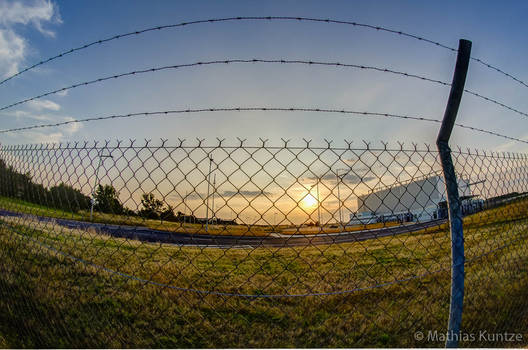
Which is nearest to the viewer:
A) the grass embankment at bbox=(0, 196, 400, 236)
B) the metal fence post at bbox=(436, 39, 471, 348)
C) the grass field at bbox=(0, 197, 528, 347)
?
the metal fence post at bbox=(436, 39, 471, 348)

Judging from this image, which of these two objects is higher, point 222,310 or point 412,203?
A: point 412,203

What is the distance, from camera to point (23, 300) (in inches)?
106

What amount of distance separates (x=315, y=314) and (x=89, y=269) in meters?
3.32

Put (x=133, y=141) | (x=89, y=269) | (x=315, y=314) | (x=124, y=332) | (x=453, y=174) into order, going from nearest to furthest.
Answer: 1. (x=453, y=174)
2. (x=133, y=141)
3. (x=124, y=332)
4. (x=315, y=314)
5. (x=89, y=269)

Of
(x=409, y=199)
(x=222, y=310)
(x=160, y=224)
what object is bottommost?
(x=222, y=310)

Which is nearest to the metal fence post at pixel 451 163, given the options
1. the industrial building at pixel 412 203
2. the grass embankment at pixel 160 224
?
the industrial building at pixel 412 203

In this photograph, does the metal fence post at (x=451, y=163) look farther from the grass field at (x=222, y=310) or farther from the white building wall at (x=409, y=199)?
the grass field at (x=222, y=310)

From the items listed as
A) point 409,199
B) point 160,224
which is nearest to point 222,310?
point 160,224

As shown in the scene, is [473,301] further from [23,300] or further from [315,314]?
[23,300]

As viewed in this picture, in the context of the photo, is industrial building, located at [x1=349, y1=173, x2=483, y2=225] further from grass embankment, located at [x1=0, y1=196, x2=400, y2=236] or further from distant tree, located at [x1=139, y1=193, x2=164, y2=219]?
distant tree, located at [x1=139, y1=193, x2=164, y2=219]

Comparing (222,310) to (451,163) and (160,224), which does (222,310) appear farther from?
(451,163)

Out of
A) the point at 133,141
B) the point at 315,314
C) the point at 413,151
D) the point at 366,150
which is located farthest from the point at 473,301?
the point at 133,141

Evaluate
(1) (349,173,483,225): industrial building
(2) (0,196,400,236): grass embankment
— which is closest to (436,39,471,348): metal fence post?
(1) (349,173,483,225): industrial building

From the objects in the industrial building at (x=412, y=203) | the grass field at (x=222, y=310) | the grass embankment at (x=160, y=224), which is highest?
the industrial building at (x=412, y=203)
